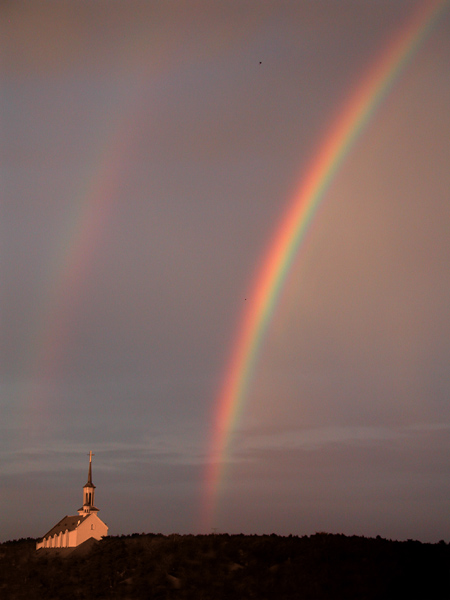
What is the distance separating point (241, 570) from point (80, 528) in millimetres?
38305

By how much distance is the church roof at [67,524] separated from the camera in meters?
94.4

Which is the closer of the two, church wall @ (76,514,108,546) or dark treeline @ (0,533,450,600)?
dark treeline @ (0,533,450,600)

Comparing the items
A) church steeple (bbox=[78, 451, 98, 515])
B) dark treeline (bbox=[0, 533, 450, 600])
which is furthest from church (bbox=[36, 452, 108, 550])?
dark treeline (bbox=[0, 533, 450, 600])

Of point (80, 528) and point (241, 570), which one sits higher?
point (80, 528)

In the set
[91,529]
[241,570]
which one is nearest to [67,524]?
[91,529]

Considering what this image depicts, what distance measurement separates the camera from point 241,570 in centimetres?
6094

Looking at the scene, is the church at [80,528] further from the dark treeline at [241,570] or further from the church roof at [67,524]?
→ the dark treeline at [241,570]

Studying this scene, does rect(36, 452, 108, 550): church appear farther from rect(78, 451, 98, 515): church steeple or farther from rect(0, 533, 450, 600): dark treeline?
rect(0, 533, 450, 600): dark treeline

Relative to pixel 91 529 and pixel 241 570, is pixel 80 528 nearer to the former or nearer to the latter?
pixel 91 529

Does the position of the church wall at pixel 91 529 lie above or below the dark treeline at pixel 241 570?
above

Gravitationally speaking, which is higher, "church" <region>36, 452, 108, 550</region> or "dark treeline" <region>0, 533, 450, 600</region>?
"church" <region>36, 452, 108, 550</region>

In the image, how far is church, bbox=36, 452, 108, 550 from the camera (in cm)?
9306

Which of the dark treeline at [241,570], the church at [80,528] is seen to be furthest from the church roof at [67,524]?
the dark treeline at [241,570]

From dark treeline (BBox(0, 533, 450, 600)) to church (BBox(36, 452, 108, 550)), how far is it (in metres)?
12.5
